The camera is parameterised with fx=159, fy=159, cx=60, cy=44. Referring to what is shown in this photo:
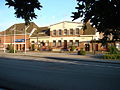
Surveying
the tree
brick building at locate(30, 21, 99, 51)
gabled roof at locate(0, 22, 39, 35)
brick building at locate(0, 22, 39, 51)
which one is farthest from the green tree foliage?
gabled roof at locate(0, 22, 39, 35)

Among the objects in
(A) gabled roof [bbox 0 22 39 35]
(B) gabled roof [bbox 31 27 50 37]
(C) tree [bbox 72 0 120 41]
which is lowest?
(C) tree [bbox 72 0 120 41]

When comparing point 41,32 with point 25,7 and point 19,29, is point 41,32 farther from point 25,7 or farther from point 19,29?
point 25,7

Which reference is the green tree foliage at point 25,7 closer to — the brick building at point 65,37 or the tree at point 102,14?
the tree at point 102,14

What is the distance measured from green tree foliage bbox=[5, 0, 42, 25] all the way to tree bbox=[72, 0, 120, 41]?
5.34ft

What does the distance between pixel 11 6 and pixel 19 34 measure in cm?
4920

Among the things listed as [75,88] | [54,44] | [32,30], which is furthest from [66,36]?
[75,88]

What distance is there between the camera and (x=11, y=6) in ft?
18.9

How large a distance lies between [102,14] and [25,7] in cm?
281

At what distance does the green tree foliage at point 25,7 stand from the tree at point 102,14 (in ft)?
5.34

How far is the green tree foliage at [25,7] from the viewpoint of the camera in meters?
5.72

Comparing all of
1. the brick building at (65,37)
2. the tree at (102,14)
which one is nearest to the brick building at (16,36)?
the brick building at (65,37)

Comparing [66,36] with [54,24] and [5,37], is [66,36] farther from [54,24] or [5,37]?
[5,37]

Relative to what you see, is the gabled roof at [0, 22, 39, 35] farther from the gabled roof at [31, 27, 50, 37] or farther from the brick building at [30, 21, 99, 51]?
the brick building at [30, 21, 99, 51]

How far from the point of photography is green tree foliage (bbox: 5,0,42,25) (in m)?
5.72
